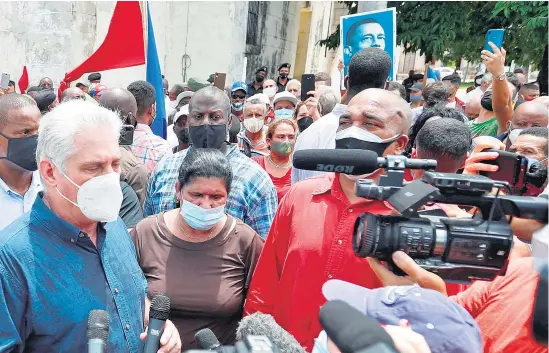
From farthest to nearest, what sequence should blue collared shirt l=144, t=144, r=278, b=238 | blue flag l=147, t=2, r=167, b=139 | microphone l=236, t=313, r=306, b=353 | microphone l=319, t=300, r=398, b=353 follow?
blue flag l=147, t=2, r=167, b=139 < blue collared shirt l=144, t=144, r=278, b=238 < microphone l=236, t=313, r=306, b=353 < microphone l=319, t=300, r=398, b=353

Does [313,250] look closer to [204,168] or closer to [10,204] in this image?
[204,168]

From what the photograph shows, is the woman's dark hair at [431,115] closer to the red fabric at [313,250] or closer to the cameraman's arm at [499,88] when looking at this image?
the cameraman's arm at [499,88]

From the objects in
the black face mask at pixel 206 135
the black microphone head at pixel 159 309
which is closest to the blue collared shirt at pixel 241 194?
the black face mask at pixel 206 135

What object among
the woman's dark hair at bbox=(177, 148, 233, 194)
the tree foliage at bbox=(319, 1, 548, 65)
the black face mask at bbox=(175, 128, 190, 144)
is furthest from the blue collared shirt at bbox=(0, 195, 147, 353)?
the tree foliage at bbox=(319, 1, 548, 65)

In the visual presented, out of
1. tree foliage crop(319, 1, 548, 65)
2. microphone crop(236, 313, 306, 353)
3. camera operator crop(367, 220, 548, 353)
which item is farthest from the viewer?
tree foliage crop(319, 1, 548, 65)

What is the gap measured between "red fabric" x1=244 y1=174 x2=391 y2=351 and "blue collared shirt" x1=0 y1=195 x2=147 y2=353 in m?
0.65

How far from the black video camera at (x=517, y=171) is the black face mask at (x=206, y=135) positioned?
2.04 m

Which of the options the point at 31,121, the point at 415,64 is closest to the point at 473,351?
the point at 31,121

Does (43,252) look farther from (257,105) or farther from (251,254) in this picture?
(257,105)

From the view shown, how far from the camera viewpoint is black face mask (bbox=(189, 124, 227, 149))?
11.6 feet

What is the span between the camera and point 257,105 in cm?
598

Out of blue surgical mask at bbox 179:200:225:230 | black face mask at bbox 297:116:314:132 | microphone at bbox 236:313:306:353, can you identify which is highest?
microphone at bbox 236:313:306:353

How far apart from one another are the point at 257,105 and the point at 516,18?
1025cm

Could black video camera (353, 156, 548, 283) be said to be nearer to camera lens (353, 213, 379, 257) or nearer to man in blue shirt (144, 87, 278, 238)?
camera lens (353, 213, 379, 257)
